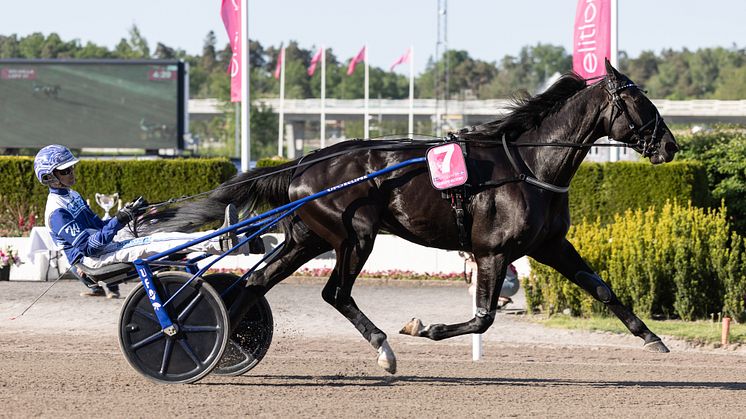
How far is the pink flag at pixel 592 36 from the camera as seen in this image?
14945mm

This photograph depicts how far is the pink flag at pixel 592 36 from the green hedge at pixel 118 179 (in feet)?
17.3

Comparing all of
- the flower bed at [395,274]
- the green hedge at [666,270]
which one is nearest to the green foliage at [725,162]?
the green hedge at [666,270]

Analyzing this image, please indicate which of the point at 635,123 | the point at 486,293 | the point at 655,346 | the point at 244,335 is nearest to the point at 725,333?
the point at 655,346

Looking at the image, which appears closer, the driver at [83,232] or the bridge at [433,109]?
the driver at [83,232]

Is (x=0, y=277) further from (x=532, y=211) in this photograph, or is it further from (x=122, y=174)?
(x=532, y=211)

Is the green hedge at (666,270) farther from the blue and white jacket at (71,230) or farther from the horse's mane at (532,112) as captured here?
the blue and white jacket at (71,230)

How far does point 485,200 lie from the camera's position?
249 inches

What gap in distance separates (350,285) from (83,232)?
165cm

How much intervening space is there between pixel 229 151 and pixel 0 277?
4600 centimetres

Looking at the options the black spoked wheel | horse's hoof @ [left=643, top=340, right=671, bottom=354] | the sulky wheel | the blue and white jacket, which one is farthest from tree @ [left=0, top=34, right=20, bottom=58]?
horse's hoof @ [left=643, top=340, right=671, bottom=354]

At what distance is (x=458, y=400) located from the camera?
6023mm

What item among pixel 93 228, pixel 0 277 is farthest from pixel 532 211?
pixel 0 277

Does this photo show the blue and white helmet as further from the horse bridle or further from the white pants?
the horse bridle

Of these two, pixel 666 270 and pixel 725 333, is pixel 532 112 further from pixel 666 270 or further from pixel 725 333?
pixel 666 270
